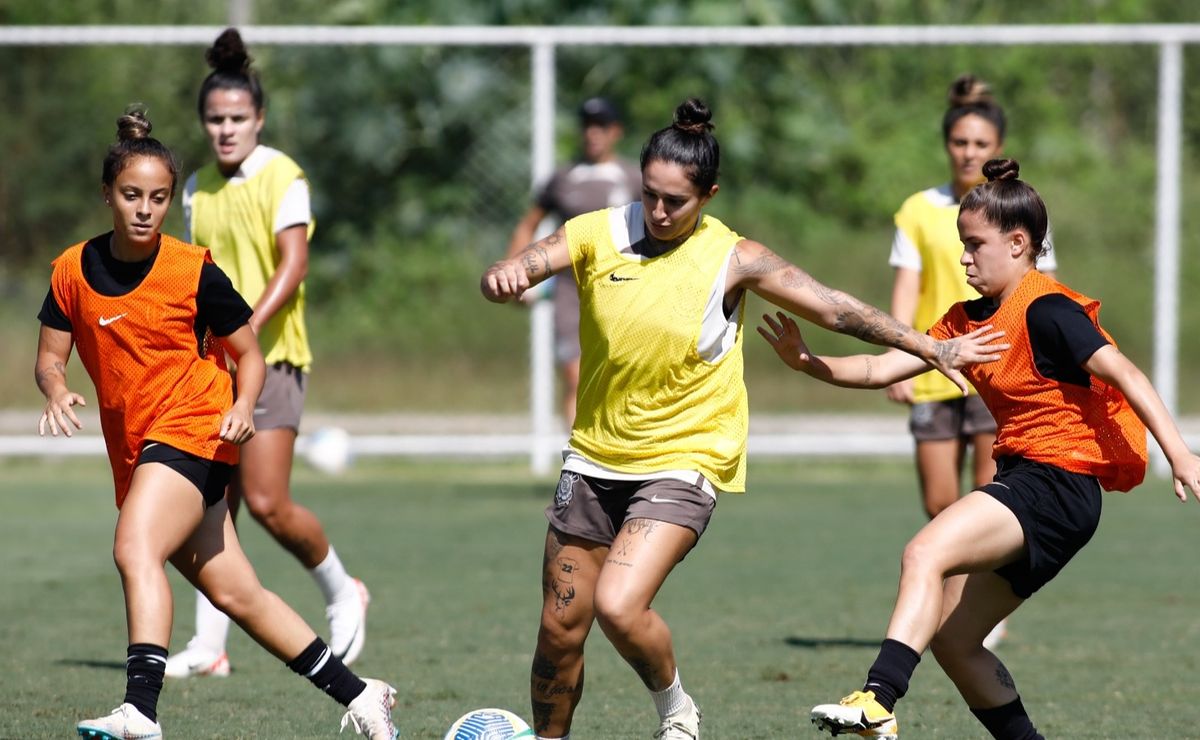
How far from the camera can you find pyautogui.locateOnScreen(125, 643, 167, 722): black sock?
4.75 metres

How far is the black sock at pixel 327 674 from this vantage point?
5.16 m

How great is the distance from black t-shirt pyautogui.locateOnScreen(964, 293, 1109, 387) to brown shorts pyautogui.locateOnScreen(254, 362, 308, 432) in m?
3.08

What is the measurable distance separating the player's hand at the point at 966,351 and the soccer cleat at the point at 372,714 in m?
1.85

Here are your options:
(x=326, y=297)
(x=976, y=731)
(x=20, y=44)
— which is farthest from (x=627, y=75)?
(x=976, y=731)

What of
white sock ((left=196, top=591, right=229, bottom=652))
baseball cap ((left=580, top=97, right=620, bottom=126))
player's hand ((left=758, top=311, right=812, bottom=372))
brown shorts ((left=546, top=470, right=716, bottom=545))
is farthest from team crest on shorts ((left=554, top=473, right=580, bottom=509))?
baseball cap ((left=580, top=97, right=620, bottom=126))

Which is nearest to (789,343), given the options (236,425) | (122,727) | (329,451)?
(236,425)

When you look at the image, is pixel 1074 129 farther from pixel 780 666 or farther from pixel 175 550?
pixel 175 550

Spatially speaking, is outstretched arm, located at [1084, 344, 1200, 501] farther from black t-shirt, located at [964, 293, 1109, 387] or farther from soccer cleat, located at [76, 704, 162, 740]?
soccer cleat, located at [76, 704, 162, 740]

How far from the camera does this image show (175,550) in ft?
16.5

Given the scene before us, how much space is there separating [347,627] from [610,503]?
2.16 m

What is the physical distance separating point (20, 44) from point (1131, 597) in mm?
9757

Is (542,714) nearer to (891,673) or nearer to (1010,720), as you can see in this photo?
(891,673)

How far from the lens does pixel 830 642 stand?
726 centimetres

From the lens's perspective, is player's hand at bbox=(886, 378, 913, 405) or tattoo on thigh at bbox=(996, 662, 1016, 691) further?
player's hand at bbox=(886, 378, 913, 405)
